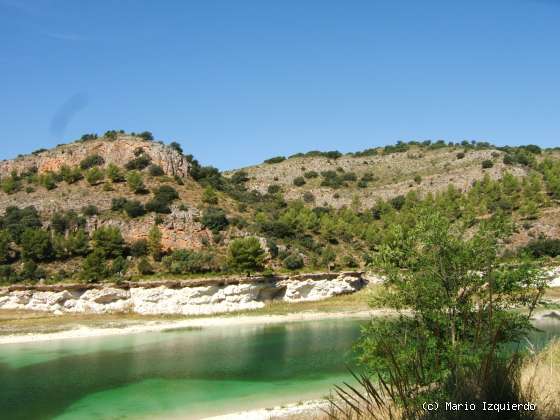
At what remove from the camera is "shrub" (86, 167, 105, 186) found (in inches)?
3054

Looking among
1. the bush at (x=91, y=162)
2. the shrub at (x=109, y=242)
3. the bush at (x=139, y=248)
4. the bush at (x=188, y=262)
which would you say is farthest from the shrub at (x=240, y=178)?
the bush at (x=188, y=262)

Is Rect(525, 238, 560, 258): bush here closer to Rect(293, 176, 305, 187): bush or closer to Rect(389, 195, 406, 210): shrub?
Rect(389, 195, 406, 210): shrub

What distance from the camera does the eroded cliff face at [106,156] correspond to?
85375 mm

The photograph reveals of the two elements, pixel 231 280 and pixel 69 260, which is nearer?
pixel 231 280

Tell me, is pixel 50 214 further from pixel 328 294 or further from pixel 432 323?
pixel 432 323

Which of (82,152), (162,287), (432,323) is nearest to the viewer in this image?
(432,323)

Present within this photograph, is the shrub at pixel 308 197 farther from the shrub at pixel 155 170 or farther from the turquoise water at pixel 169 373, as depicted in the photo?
the turquoise water at pixel 169 373

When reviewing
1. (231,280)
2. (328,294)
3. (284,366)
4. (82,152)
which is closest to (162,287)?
(231,280)

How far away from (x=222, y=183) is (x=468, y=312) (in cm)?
8024

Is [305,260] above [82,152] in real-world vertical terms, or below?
below

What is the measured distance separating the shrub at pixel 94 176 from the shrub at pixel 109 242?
20.0m

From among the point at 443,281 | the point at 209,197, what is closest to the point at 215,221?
the point at 209,197

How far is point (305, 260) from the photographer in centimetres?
6309

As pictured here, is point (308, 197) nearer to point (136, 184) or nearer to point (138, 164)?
point (138, 164)
